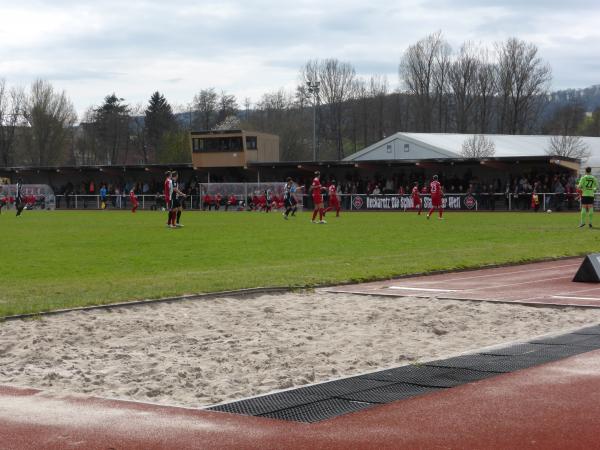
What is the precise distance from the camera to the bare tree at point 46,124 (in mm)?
101531

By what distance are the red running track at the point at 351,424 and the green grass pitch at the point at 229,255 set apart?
192 inches

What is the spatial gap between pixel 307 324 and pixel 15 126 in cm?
10112

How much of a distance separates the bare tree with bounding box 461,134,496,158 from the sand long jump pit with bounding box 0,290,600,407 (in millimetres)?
61458

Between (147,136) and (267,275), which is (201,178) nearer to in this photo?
(147,136)

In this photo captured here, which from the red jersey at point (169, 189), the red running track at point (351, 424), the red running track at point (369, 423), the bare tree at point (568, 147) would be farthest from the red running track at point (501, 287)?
the bare tree at point (568, 147)

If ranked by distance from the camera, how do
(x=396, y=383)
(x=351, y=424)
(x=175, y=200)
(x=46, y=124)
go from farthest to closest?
(x=46, y=124) < (x=175, y=200) < (x=396, y=383) < (x=351, y=424)

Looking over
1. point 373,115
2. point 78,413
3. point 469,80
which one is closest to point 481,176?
point 469,80

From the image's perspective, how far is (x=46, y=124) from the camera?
4045 inches

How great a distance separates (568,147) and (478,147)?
762 cm

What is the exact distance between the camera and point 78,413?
6.17 metres

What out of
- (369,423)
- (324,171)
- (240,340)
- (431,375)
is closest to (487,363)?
(431,375)

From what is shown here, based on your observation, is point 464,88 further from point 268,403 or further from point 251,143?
point 268,403

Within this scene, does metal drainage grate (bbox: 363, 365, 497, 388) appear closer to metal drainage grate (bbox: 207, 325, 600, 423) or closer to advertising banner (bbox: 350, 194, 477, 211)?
metal drainage grate (bbox: 207, 325, 600, 423)

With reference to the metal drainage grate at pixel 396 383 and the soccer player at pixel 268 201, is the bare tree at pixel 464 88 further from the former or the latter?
the metal drainage grate at pixel 396 383
